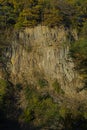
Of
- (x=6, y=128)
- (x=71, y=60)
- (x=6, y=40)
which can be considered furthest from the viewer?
(x=6, y=40)

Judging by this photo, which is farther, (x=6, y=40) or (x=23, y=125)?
(x=6, y=40)

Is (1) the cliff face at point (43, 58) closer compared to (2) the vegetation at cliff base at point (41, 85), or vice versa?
(2) the vegetation at cliff base at point (41, 85)

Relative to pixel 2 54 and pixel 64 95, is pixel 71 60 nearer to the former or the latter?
pixel 64 95

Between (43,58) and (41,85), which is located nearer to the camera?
(41,85)

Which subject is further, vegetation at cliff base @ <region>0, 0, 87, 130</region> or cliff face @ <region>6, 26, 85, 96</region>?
cliff face @ <region>6, 26, 85, 96</region>

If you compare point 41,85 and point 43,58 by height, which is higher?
point 43,58

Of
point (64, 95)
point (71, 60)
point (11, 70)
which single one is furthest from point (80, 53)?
point (11, 70)

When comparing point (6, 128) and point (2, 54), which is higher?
point (2, 54)

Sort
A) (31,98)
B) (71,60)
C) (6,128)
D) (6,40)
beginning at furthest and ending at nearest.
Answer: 1. (6,40)
2. (71,60)
3. (31,98)
4. (6,128)
